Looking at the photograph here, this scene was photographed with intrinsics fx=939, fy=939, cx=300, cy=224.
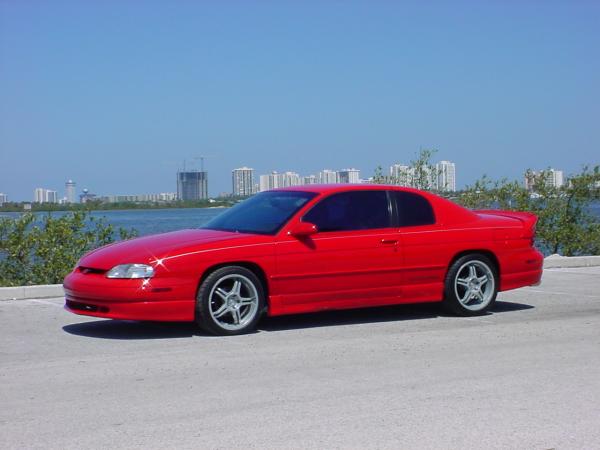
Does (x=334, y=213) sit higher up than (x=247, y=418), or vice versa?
(x=334, y=213)

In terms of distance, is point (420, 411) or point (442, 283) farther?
point (442, 283)

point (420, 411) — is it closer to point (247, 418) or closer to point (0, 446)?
point (247, 418)

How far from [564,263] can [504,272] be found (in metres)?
6.26

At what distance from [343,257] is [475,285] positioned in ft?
5.91

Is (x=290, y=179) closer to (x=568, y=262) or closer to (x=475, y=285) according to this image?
(x=568, y=262)

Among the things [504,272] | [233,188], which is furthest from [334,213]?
[233,188]

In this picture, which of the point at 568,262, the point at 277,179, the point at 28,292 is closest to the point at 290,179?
the point at 277,179

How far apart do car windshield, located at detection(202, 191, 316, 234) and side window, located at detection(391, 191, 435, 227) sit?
1.01 m

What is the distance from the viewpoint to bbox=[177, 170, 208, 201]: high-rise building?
3559 cm

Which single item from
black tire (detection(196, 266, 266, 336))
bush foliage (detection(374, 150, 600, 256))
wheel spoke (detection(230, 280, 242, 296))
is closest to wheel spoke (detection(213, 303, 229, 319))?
black tire (detection(196, 266, 266, 336))

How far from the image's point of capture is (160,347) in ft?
28.1

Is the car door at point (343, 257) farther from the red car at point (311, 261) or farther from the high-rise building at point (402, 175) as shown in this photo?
the high-rise building at point (402, 175)

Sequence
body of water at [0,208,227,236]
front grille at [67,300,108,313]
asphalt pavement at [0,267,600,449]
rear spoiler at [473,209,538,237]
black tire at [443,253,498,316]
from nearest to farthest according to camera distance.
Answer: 1. asphalt pavement at [0,267,600,449]
2. front grille at [67,300,108,313]
3. black tire at [443,253,498,316]
4. rear spoiler at [473,209,538,237]
5. body of water at [0,208,227,236]

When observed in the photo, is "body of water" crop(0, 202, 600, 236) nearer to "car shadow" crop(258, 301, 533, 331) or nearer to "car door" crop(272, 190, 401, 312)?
"car shadow" crop(258, 301, 533, 331)
